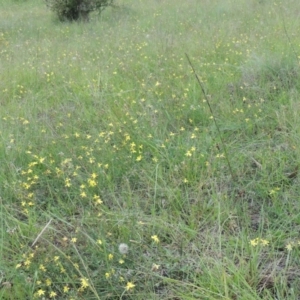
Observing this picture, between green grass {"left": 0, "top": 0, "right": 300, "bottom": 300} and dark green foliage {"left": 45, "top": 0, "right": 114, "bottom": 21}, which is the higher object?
dark green foliage {"left": 45, "top": 0, "right": 114, "bottom": 21}

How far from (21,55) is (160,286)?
459 centimetres

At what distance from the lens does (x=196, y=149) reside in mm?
2902

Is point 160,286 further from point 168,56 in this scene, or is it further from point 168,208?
point 168,56

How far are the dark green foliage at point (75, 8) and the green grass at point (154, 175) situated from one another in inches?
153

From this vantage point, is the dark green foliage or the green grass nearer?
the green grass

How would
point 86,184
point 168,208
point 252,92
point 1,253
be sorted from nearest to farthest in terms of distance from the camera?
point 1,253, point 168,208, point 86,184, point 252,92

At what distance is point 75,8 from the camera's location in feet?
28.7

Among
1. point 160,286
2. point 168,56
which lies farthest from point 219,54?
point 160,286

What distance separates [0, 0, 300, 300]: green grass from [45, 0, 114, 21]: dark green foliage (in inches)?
153

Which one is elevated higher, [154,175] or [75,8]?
[75,8]

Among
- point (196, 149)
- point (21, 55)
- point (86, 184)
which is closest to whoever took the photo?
point (86, 184)

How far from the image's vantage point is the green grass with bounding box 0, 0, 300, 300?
1.97 m

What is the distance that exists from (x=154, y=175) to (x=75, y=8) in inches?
274

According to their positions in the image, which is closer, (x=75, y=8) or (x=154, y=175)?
(x=154, y=175)
